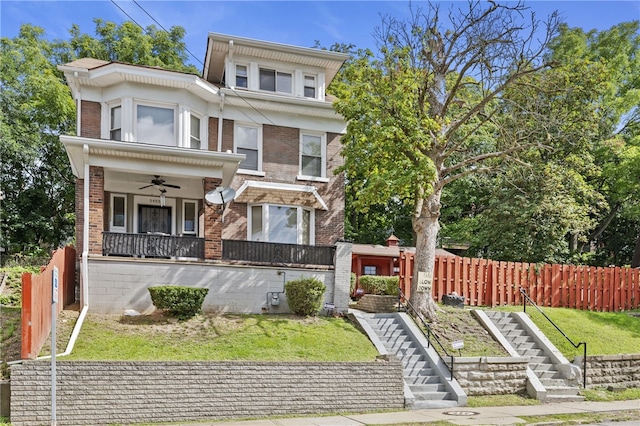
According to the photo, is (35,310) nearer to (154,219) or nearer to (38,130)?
(154,219)

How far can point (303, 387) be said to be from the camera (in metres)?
10.6

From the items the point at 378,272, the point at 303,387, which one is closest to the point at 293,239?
the point at 303,387

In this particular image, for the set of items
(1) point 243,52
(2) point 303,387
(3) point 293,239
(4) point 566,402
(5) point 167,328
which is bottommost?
(4) point 566,402

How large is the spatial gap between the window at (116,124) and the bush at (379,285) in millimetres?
11090

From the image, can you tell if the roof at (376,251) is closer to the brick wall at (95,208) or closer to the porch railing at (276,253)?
the porch railing at (276,253)

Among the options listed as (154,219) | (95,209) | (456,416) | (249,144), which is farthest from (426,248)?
(95,209)

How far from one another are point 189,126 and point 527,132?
1130cm

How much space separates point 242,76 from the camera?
744 inches

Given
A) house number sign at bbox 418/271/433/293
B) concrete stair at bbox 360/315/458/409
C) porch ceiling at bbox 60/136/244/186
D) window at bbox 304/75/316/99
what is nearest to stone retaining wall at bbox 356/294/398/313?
house number sign at bbox 418/271/433/293

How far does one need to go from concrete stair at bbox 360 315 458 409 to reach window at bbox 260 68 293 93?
9.50 metres

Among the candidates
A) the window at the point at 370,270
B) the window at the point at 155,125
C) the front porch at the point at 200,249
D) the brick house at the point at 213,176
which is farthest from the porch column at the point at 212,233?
the window at the point at 370,270

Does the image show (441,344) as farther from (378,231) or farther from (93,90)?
(378,231)

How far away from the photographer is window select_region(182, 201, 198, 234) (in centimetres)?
1819

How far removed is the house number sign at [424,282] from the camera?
1497 cm
